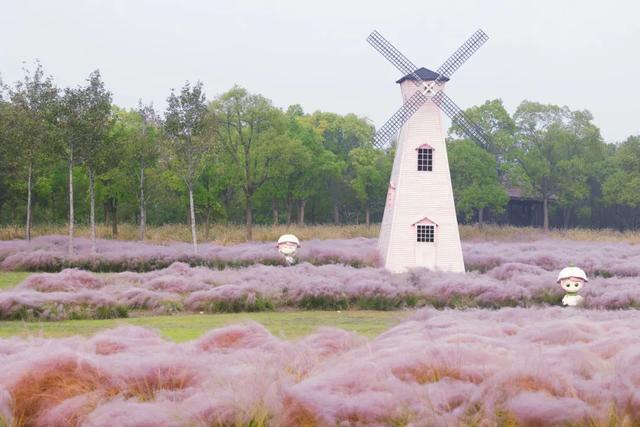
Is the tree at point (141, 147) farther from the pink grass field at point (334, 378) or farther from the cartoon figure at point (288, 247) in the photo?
the pink grass field at point (334, 378)

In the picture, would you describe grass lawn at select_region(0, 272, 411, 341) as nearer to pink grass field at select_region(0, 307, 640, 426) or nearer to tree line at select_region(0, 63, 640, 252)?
pink grass field at select_region(0, 307, 640, 426)

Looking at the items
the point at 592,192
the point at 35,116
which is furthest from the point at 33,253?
the point at 592,192

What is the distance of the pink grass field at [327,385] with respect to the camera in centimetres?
648

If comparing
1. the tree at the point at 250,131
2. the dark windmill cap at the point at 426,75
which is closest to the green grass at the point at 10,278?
the dark windmill cap at the point at 426,75

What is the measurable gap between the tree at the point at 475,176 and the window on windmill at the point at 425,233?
1035 inches

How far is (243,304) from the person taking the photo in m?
19.0

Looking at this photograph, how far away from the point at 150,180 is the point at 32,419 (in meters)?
36.7

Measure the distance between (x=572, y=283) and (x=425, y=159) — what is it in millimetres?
9734

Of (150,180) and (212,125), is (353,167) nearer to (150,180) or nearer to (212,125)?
(150,180)

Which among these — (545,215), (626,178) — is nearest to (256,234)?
(545,215)

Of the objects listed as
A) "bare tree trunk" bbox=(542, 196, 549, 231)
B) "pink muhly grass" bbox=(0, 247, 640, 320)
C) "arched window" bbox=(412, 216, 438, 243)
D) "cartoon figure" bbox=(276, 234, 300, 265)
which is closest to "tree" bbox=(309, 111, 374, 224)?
"bare tree trunk" bbox=(542, 196, 549, 231)

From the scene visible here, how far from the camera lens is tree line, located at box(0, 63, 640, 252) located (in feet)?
110

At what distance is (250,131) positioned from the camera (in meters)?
48.1

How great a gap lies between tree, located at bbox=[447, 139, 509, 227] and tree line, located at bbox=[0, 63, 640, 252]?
0.28 ft
